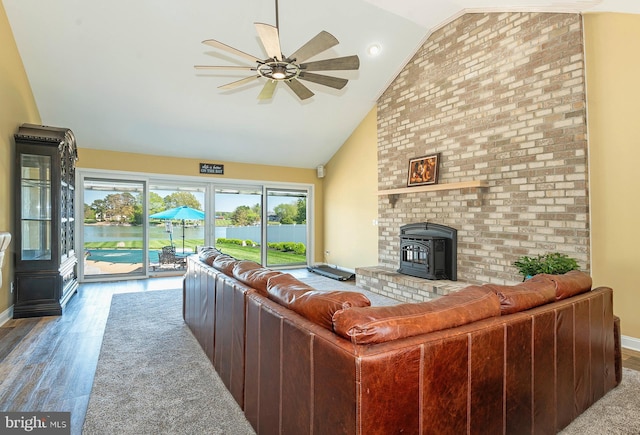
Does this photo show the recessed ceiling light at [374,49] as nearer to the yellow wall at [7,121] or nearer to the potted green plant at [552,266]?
the potted green plant at [552,266]

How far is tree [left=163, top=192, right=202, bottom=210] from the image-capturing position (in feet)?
22.3

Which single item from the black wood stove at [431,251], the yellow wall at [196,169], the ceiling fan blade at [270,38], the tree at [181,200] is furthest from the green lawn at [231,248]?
the ceiling fan blade at [270,38]

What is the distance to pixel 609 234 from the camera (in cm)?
326

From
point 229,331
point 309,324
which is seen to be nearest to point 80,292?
point 229,331

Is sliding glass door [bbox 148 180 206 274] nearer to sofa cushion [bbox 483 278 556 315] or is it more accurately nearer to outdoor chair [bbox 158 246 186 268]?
outdoor chair [bbox 158 246 186 268]

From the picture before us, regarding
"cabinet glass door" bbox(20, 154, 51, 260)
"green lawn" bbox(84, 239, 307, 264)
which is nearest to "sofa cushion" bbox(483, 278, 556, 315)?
"cabinet glass door" bbox(20, 154, 51, 260)

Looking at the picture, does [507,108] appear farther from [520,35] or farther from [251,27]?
[251,27]

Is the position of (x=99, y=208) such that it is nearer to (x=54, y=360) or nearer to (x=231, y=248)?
(x=231, y=248)

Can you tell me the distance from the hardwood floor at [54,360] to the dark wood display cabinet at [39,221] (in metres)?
0.26

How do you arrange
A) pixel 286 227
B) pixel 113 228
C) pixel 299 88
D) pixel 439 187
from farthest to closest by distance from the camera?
pixel 286 227
pixel 113 228
pixel 439 187
pixel 299 88

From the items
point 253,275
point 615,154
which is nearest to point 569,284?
point 253,275

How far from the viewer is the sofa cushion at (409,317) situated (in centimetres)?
114

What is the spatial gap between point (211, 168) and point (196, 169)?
30 cm

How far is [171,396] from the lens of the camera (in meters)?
2.22
